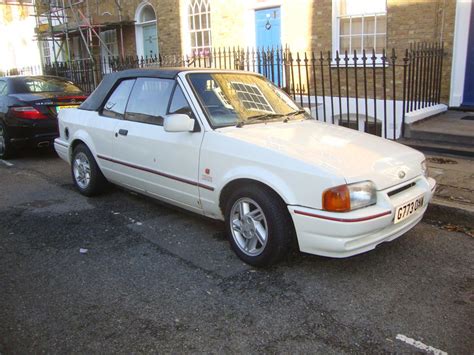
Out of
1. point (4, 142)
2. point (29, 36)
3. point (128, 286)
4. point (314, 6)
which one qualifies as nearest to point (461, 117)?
point (314, 6)

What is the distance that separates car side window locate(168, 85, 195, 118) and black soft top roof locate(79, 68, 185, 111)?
216 millimetres

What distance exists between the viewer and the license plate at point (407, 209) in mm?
3678

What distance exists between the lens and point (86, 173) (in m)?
6.05

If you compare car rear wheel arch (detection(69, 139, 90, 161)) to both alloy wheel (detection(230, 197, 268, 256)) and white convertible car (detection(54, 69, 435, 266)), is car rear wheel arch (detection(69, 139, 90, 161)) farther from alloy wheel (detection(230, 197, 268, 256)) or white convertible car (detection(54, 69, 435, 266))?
alloy wheel (detection(230, 197, 268, 256))

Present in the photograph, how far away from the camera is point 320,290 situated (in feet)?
11.9

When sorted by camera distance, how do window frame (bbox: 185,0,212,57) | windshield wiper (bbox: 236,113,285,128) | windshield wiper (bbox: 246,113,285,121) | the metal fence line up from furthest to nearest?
window frame (bbox: 185,0,212,57) < the metal fence < windshield wiper (bbox: 246,113,285,121) < windshield wiper (bbox: 236,113,285,128)

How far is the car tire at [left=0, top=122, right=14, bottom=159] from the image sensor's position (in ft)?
27.9

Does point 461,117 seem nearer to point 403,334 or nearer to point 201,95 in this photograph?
point 201,95

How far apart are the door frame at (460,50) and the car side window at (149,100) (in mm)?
6239

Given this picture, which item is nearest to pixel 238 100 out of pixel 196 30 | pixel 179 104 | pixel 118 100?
pixel 179 104

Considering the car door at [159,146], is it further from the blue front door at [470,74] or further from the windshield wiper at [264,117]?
the blue front door at [470,74]

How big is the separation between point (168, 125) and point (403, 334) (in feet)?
8.33

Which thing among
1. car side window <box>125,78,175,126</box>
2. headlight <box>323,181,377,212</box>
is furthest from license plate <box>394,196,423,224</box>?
car side window <box>125,78,175,126</box>

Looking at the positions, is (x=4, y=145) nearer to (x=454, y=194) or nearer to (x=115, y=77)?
(x=115, y=77)
